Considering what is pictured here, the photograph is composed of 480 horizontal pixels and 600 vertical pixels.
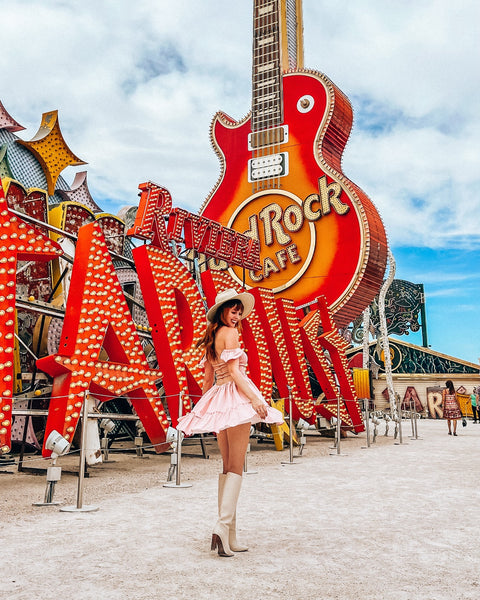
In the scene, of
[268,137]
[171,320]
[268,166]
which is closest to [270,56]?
[268,137]

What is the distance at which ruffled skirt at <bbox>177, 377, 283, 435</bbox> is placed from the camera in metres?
3.91

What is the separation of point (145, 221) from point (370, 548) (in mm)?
8092

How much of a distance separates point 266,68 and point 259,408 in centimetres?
1768

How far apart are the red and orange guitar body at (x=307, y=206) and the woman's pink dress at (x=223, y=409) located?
13001 millimetres

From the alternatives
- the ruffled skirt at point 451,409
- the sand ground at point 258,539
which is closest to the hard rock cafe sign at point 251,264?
the sand ground at point 258,539

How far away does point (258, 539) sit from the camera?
4.21 metres

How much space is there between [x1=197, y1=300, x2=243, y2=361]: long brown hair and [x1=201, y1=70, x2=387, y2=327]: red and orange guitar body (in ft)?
42.0

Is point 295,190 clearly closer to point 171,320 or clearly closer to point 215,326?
point 171,320

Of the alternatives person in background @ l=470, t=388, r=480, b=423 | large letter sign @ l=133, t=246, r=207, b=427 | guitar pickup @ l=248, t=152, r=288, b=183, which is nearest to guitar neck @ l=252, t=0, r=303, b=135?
guitar pickup @ l=248, t=152, r=288, b=183

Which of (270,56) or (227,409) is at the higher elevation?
(270,56)

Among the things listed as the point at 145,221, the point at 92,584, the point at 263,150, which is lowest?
the point at 92,584

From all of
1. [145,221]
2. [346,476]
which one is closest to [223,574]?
[346,476]

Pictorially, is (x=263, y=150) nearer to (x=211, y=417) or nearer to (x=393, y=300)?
(x=211, y=417)

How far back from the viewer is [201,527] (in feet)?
15.2
